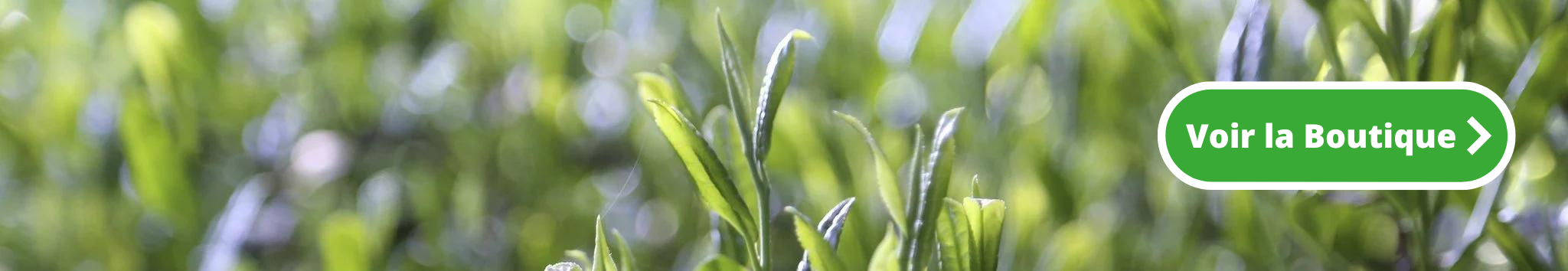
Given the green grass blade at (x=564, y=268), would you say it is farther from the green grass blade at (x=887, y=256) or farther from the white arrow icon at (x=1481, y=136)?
the white arrow icon at (x=1481, y=136)

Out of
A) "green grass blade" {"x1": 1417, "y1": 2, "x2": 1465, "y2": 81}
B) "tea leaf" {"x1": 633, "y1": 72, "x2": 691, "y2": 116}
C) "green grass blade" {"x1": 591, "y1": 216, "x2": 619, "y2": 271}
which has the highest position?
"tea leaf" {"x1": 633, "y1": 72, "x2": 691, "y2": 116}

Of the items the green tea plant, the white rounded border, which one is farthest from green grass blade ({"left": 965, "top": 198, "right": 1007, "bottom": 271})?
the white rounded border

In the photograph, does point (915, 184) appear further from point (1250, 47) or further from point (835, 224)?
point (1250, 47)

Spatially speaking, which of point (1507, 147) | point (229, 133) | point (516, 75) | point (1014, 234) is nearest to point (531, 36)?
point (516, 75)

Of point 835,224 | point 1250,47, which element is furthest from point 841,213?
point 1250,47

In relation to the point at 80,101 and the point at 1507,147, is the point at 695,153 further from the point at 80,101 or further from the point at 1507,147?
the point at 80,101

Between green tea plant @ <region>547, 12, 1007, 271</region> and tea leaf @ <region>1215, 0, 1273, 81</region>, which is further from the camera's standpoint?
tea leaf @ <region>1215, 0, 1273, 81</region>

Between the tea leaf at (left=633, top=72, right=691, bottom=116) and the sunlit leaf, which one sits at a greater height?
the tea leaf at (left=633, top=72, right=691, bottom=116)

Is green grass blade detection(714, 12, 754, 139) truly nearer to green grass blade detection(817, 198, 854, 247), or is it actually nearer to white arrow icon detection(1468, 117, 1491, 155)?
green grass blade detection(817, 198, 854, 247)
